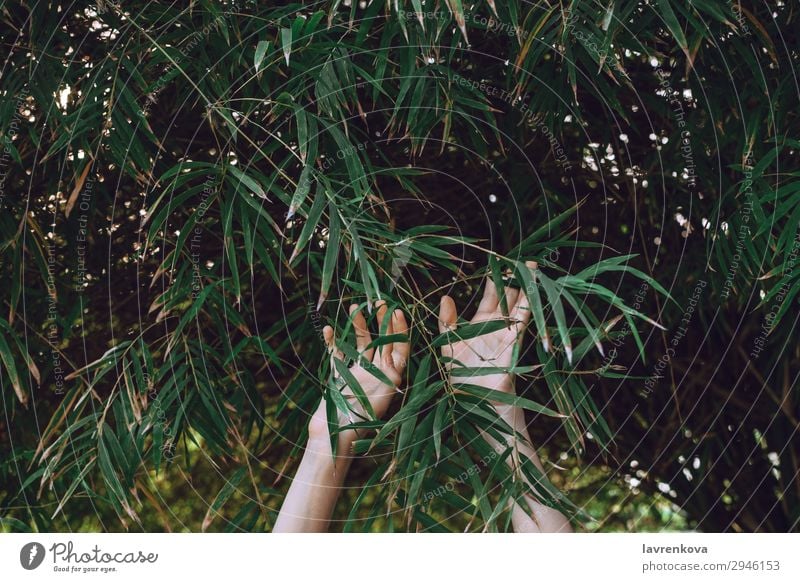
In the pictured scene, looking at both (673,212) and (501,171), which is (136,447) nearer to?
(501,171)

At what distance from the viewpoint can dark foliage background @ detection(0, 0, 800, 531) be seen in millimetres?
1180

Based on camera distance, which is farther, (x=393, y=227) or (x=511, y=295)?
(x=393, y=227)

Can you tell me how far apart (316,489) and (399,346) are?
0.83 ft

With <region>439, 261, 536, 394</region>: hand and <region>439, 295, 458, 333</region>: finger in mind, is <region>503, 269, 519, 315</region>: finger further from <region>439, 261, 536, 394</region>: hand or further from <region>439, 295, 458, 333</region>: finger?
<region>439, 295, 458, 333</region>: finger

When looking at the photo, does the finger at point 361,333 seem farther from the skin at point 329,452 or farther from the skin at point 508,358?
the skin at point 508,358

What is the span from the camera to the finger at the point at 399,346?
1171 mm

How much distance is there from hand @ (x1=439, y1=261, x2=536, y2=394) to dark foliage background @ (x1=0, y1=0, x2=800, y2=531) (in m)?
0.06
